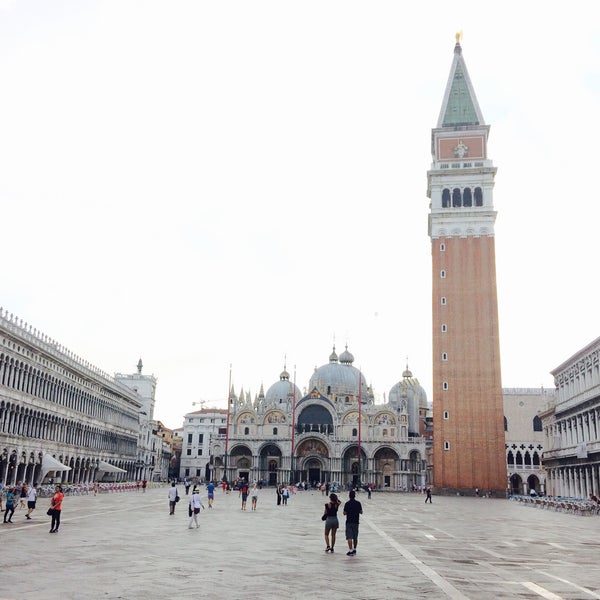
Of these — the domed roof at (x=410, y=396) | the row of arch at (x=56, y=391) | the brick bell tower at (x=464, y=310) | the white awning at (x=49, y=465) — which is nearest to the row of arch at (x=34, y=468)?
the white awning at (x=49, y=465)

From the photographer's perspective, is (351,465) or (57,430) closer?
(57,430)

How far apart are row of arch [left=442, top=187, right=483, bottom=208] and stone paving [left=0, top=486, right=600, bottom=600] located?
53.3 meters

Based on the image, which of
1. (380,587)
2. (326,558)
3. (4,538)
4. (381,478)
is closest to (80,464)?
(381,478)

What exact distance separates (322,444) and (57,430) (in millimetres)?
41035

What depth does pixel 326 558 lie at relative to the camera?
14922mm

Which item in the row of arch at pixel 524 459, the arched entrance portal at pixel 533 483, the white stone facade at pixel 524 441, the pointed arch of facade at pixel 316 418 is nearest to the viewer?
the white stone facade at pixel 524 441

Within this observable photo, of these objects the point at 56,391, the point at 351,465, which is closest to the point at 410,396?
the point at 351,465

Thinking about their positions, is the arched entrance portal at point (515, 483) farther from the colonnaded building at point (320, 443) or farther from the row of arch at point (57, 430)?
the row of arch at point (57, 430)

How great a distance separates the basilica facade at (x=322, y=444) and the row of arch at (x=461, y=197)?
2848 cm

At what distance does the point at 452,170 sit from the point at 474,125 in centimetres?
652

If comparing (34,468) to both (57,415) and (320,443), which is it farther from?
(320,443)

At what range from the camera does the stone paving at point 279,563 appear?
425 inches

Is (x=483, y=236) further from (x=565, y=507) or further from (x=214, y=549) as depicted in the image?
(x=214, y=549)

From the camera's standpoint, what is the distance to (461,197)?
2899 inches
